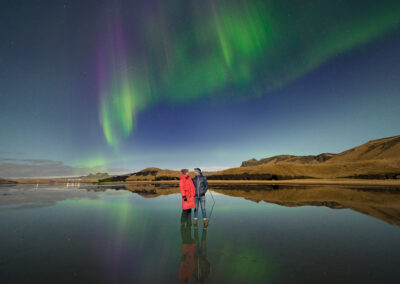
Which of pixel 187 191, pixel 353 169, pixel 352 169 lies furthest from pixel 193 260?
pixel 352 169

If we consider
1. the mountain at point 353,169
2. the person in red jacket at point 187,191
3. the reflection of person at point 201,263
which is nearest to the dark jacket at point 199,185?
the person in red jacket at point 187,191

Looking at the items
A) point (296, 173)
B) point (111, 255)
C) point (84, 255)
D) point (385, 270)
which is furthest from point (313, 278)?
point (296, 173)

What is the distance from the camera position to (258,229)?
8711 mm

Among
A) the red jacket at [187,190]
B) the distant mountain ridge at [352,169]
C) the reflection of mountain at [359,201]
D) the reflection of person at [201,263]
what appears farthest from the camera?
the distant mountain ridge at [352,169]

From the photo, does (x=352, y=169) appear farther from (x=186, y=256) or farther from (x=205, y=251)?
(x=186, y=256)

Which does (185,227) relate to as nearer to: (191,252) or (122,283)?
(191,252)

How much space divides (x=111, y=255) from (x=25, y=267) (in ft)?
6.77

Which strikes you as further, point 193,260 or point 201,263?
point 193,260

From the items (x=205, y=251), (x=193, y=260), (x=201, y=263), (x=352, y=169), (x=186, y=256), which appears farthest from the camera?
(x=352, y=169)

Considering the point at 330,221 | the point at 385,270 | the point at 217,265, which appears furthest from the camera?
the point at 330,221

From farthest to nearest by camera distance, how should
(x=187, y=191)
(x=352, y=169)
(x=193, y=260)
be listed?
(x=352, y=169) → (x=187, y=191) → (x=193, y=260)

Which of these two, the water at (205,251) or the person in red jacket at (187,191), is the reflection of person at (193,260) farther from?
the person in red jacket at (187,191)

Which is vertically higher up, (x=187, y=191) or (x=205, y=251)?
(x=187, y=191)

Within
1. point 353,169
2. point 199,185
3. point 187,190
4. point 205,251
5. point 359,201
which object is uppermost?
point 199,185
